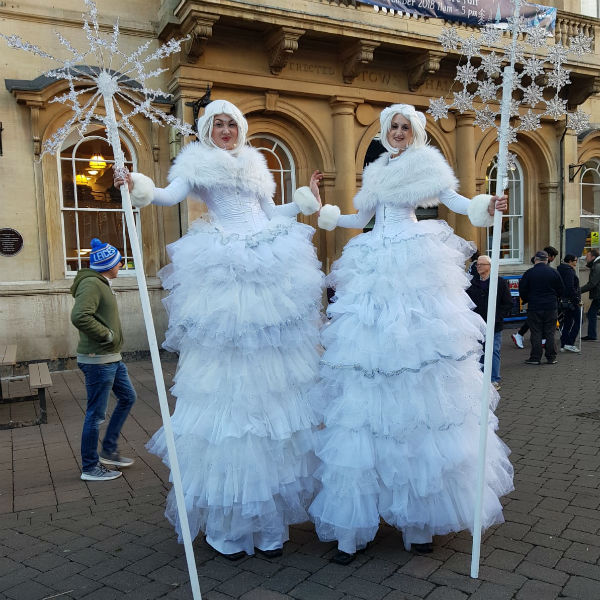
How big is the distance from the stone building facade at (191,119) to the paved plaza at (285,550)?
4.42 meters

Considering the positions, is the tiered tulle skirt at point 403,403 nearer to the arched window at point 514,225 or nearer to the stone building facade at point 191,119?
the stone building facade at point 191,119

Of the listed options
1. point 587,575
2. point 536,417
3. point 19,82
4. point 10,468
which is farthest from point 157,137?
point 587,575

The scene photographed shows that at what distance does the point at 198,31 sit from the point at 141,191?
6.90m

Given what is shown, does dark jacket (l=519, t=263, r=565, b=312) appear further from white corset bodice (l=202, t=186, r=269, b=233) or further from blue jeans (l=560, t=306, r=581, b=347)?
white corset bodice (l=202, t=186, r=269, b=233)

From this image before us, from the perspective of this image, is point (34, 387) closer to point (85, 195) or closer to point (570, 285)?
point (85, 195)

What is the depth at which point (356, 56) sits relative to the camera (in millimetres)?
10289

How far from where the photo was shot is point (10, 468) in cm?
491

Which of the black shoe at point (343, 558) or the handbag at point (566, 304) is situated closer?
the black shoe at point (343, 558)

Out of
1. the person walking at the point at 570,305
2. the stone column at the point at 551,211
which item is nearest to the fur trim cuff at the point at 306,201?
the person walking at the point at 570,305

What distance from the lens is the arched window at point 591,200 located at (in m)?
15.3

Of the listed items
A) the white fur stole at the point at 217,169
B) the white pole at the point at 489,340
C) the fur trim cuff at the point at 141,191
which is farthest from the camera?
the white fur stole at the point at 217,169

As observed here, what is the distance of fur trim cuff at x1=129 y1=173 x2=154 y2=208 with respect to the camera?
294cm

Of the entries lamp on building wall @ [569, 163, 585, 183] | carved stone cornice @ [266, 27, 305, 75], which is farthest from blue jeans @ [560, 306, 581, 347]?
carved stone cornice @ [266, 27, 305, 75]

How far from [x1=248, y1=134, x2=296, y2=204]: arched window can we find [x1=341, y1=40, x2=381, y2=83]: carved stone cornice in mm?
1806
